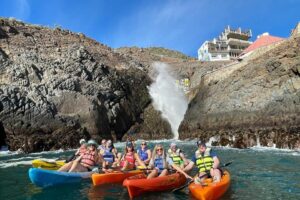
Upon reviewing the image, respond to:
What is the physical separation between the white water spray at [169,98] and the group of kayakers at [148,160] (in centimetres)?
3733

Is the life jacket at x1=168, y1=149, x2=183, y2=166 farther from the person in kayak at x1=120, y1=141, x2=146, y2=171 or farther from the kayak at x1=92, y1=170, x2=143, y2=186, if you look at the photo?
the person in kayak at x1=120, y1=141, x2=146, y2=171

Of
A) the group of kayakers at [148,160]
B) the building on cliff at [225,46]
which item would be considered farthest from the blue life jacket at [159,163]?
the building on cliff at [225,46]

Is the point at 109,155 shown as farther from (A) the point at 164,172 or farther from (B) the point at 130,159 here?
(A) the point at 164,172

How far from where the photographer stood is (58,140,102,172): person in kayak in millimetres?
16828

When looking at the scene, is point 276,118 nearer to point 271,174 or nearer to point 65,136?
point 271,174

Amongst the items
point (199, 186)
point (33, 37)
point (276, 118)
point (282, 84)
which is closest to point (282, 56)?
point (282, 84)

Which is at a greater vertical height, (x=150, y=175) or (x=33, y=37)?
(x=33, y=37)

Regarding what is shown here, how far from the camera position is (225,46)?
92188mm

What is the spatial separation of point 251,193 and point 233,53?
267ft

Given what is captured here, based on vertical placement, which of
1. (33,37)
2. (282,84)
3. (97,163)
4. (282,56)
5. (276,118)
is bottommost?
(97,163)

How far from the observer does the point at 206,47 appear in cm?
9219

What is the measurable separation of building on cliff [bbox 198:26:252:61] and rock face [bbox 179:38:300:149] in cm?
4671

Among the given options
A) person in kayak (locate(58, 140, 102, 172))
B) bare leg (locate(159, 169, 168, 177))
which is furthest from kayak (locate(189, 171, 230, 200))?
person in kayak (locate(58, 140, 102, 172))

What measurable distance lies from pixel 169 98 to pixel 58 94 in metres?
20.7
